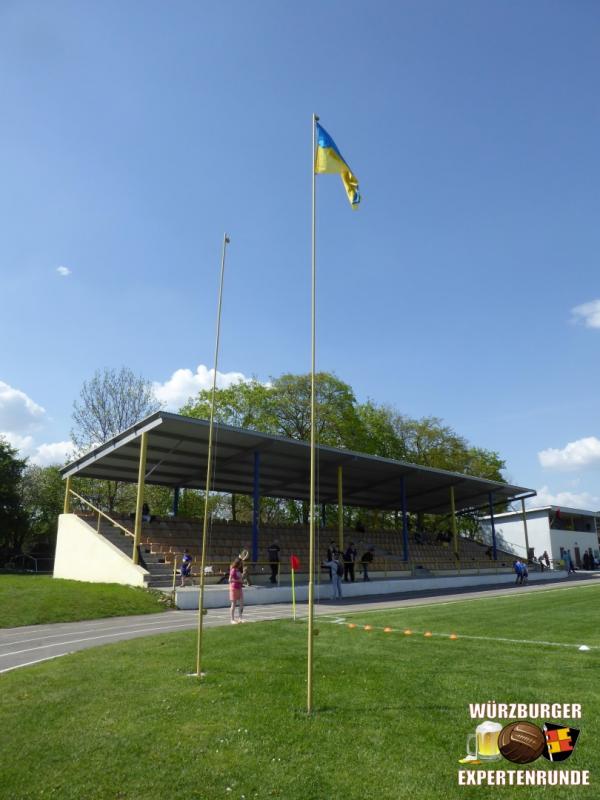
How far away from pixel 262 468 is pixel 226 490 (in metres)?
6.49

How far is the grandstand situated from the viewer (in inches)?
931

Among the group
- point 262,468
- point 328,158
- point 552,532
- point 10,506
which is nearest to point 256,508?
point 262,468

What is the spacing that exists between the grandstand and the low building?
12712 millimetres

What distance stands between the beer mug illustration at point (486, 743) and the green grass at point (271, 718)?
0.13 metres

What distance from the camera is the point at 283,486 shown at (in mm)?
36906

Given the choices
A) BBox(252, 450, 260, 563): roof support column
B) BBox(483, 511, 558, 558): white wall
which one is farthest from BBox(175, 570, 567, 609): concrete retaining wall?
BBox(483, 511, 558, 558): white wall

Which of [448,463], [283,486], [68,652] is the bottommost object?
[68,652]

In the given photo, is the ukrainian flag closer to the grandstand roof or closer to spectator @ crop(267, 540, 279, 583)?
the grandstand roof

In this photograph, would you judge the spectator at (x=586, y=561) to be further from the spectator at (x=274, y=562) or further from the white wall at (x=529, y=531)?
the spectator at (x=274, y=562)

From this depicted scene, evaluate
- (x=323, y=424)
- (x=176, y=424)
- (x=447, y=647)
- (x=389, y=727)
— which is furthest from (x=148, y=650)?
(x=323, y=424)

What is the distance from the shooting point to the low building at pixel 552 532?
5350 cm

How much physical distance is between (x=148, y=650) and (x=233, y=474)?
22677 millimetres

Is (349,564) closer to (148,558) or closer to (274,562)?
(274,562)

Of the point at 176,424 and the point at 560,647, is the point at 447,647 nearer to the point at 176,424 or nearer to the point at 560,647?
the point at 560,647
